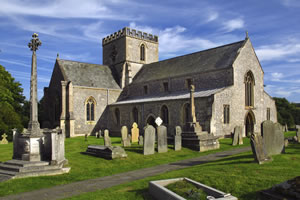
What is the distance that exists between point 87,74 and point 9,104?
973 centimetres

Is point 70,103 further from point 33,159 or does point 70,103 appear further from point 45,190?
point 45,190

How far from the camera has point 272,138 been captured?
1113cm

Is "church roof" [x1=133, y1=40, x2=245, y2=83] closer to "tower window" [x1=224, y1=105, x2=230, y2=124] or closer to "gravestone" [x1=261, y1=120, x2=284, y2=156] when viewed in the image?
"tower window" [x1=224, y1=105, x2=230, y2=124]

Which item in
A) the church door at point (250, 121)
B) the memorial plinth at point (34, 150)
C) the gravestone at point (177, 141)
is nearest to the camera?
the memorial plinth at point (34, 150)

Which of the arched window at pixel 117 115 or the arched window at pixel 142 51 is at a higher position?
the arched window at pixel 142 51

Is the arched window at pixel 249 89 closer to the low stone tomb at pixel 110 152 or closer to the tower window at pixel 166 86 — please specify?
the tower window at pixel 166 86

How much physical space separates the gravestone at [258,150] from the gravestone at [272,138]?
67cm

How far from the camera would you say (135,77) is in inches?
1425

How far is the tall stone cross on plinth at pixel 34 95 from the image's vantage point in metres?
11.1

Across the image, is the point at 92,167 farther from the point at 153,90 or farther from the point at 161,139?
the point at 153,90

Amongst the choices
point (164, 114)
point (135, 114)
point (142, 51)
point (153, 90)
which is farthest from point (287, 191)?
point (142, 51)

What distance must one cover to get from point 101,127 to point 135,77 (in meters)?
8.43

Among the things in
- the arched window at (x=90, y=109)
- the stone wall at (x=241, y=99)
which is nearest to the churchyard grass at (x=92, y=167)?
the stone wall at (x=241, y=99)

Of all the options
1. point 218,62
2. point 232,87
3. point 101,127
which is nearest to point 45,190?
point 232,87
